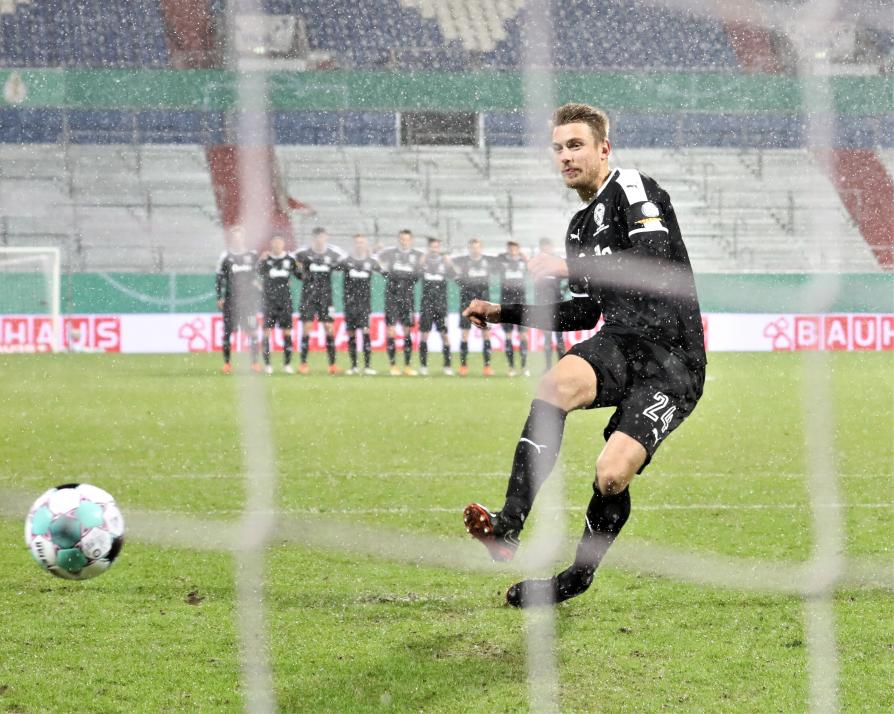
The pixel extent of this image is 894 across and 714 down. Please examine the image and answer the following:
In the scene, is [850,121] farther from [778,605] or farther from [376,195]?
[778,605]

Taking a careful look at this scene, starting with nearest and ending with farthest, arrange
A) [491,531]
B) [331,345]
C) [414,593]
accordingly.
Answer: [491,531]
[414,593]
[331,345]

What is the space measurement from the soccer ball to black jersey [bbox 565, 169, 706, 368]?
1.55 m

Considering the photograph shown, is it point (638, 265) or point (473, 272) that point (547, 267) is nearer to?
point (638, 265)

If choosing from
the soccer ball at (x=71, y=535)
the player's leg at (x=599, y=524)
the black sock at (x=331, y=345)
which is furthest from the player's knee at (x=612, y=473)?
the black sock at (x=331, y=345)

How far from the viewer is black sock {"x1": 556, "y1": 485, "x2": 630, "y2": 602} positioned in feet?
12.2

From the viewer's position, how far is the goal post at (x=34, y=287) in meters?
17.1

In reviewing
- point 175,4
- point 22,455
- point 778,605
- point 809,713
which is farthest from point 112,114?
point 809,713

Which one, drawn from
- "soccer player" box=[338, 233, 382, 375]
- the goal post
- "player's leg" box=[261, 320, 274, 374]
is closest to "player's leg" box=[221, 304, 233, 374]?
"player's leg" box=[261, 320, 274, 374]

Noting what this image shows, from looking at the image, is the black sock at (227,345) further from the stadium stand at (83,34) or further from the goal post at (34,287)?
the goal post at (34,287)

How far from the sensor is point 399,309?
15.2 m

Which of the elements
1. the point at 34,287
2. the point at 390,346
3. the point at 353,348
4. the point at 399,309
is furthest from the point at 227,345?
the point at 34,287

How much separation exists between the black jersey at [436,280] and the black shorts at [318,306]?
113 centimetres

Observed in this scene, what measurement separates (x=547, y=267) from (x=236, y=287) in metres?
10.4

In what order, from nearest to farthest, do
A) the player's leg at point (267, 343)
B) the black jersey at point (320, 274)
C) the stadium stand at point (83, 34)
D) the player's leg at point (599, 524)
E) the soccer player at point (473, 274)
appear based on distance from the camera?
the player's leg at point (599, 524) → the stadium stand at point (83, 34) → the soccer player at point (473, 274) → the player's leg at point (267, 343) → the black jersey at point (320, 274)
